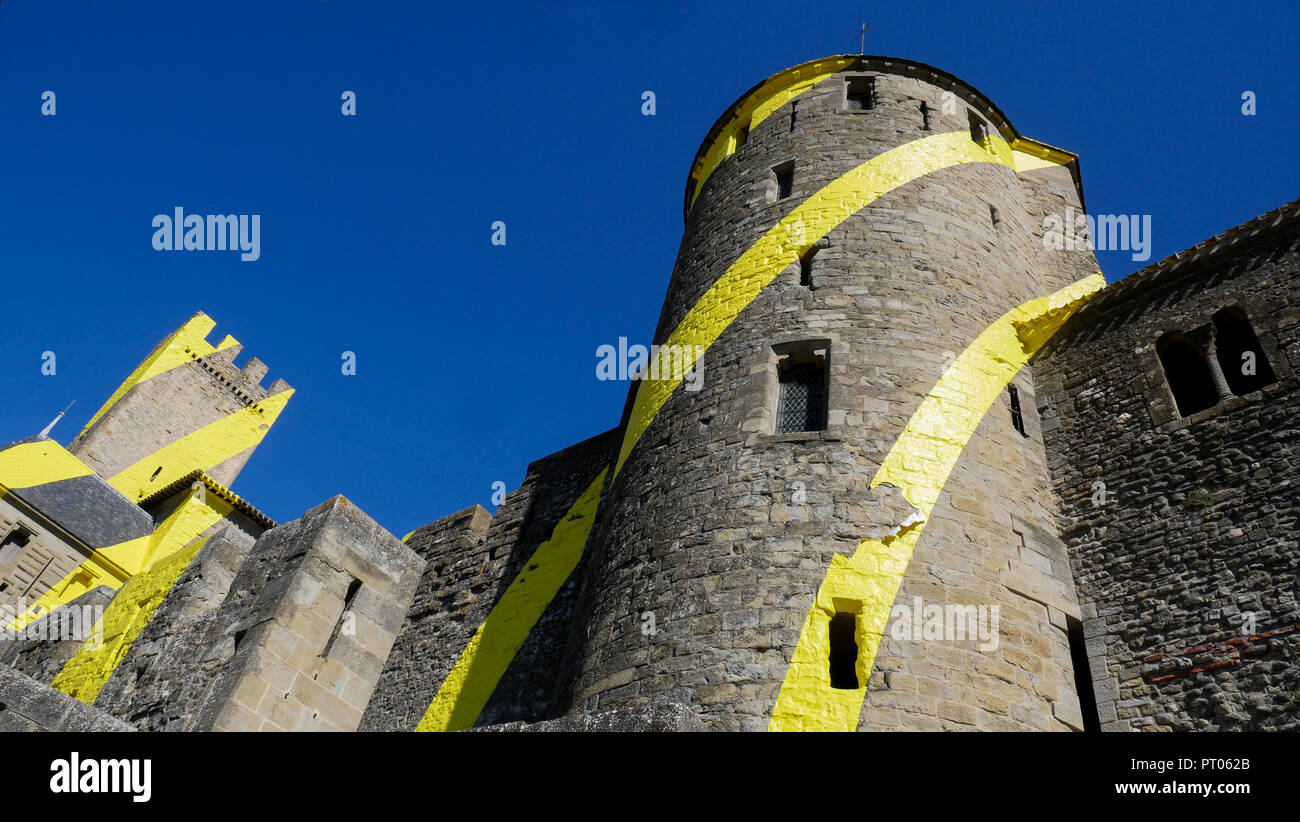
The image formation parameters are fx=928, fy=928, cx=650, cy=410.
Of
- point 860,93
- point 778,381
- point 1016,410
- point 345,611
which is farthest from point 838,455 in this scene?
point 345,611

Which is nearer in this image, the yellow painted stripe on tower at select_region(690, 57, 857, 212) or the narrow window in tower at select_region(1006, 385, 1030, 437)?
the narrow window in tower at select_region(1006, 385, 1030, 437)

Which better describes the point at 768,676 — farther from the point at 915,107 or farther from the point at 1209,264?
the point at 915,107

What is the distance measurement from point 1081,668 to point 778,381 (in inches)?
136

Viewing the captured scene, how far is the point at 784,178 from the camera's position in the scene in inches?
433

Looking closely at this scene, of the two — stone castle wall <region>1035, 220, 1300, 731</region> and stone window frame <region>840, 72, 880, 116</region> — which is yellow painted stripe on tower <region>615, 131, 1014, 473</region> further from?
stone castle wall <region>1035, 220, 1300, 731</region>

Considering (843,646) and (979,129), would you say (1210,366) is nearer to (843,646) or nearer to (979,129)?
(843,646)

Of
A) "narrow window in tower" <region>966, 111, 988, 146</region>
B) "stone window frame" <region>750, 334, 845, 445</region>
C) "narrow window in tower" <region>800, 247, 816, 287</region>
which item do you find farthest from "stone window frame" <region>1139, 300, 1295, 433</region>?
"narrow window in tower" <region>966, 111, 988, 146</region>

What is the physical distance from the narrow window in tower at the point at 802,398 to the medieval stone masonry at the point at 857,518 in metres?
0.02

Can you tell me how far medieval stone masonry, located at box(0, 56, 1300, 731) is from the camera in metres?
6.58

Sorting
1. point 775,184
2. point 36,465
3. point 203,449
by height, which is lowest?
point 775,184

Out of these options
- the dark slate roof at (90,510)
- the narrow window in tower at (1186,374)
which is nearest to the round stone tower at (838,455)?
the narrow window in tower at (1186,374)

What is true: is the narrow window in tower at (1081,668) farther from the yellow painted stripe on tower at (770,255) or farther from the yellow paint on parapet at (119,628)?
the yellow paint on parapet at (119,628)

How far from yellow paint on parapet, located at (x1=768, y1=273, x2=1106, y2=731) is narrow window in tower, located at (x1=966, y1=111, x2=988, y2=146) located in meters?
3.20
